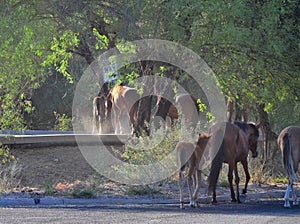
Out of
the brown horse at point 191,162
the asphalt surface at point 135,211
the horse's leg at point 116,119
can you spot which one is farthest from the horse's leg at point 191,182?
the horse's leg at point 116,119

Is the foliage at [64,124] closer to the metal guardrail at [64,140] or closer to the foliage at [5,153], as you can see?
the metal guardrail at [64,140]

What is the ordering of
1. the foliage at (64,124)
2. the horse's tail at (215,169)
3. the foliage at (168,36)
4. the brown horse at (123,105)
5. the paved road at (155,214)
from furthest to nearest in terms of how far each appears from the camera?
the foliage at (64,124)
the brown horse at (123,105)
the foliage at (168,36)
the horse's tail at (215,169)
the paved road at (155,214)

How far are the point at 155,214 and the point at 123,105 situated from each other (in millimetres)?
9802

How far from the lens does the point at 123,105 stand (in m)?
23.2

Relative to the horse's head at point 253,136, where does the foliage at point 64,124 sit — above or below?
above

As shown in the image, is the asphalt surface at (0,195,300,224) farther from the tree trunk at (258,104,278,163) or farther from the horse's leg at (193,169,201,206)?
the tree trunk at (258,104,278,163)

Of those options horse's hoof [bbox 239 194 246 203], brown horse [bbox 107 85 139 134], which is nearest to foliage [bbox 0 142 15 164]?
brown horse [bbox 107 85 139 134]

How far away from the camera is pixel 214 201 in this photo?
629 inches

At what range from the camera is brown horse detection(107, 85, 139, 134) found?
22438mm

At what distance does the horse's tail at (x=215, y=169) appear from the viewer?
15.6 metres

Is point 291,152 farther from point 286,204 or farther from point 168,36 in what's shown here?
point 168,36

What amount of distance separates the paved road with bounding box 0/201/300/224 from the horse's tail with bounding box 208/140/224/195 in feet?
1.27

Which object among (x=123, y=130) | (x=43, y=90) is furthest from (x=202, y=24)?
(x=43, y=90)

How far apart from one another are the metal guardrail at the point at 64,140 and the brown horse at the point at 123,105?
689 millimetres
